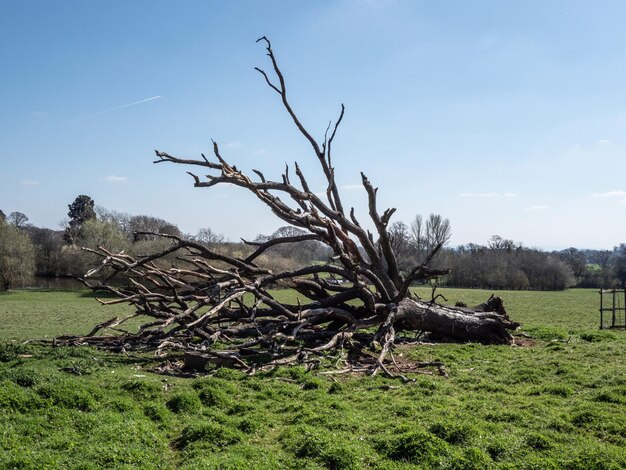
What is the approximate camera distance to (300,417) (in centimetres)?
661

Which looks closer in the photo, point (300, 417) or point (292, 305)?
point (300, 417)

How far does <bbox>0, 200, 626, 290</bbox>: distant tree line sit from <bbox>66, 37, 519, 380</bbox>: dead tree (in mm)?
24140

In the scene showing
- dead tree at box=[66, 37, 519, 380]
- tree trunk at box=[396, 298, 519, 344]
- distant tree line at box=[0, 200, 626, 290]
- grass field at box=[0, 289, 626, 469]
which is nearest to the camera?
grass field at box=[0, 289, 626, 469]

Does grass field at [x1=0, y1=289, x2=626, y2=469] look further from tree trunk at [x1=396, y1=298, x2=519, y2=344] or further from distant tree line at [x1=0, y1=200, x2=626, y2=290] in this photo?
distant tree line at [x1=0, y1=200, x2=626, y2=290]

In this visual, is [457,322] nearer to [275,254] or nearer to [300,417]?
[300,417]

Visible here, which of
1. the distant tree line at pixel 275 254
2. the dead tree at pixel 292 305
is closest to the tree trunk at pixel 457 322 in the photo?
the dead tree at pixel 292 305

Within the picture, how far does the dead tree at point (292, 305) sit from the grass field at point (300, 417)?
154cm

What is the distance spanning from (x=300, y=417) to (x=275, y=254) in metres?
41.6

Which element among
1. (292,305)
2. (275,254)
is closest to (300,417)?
(292,305)

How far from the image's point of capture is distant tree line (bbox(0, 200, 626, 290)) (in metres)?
43.8

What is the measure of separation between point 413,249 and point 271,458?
7036 cm

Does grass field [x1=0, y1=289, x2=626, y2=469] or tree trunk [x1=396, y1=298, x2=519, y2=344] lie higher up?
tree trunk [x1=396, y1=298, x2=519, y2=344]

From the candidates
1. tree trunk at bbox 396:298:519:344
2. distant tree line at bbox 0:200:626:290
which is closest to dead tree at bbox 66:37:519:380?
tree trunk at bbox 396:298:519:344

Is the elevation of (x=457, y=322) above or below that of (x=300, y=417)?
above
